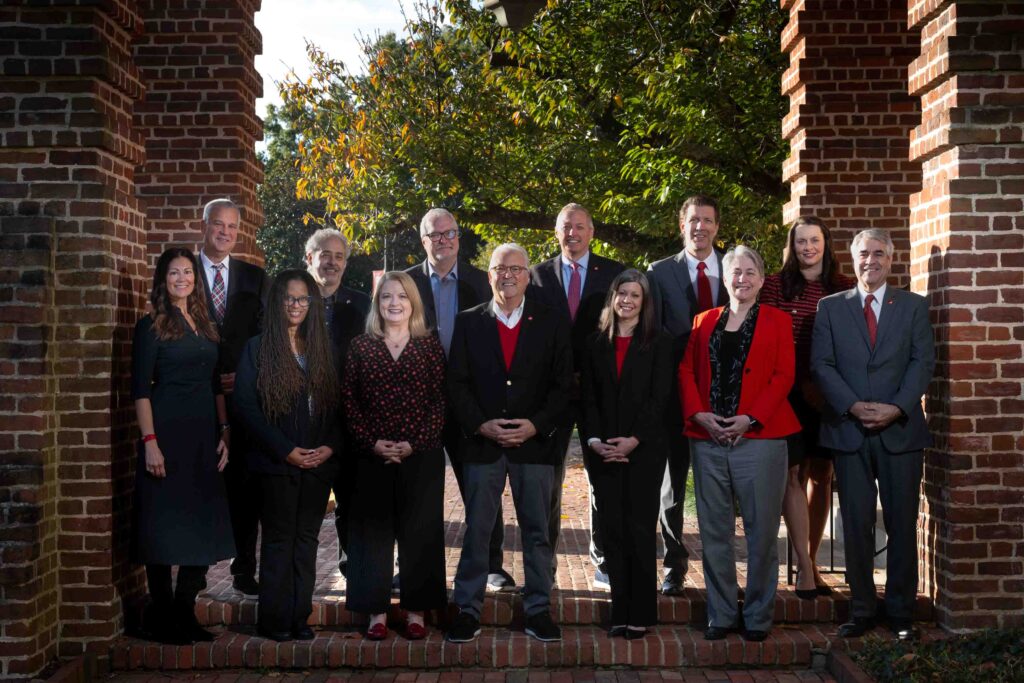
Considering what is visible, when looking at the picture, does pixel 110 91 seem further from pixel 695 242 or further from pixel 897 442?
pixel 897 442

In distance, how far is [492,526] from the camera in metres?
5.86

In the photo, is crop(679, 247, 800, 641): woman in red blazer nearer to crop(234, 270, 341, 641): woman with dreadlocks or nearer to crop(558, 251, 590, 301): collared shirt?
crop(558, 251, 590, 301): collared shirt

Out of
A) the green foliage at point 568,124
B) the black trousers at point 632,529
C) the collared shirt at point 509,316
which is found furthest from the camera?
the green foliage at point 568,124

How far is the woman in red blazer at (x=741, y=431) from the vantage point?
5.72m

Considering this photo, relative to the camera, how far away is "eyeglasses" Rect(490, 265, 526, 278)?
5.80 meters

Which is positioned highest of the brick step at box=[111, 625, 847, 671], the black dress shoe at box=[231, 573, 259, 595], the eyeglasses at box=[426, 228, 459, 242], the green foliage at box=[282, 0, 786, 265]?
the green foliage at box=[282, 0, 786, 265]

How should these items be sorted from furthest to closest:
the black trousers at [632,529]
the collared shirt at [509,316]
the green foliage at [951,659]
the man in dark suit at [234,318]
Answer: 1. the man in dark suit at [234,318]
2. the collared shirt at [509,316]
3. the black trousers at [632,529]
4. the green foliage at [951,659]

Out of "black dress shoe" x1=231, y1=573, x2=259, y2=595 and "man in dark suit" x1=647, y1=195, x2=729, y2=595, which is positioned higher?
"man in dark suit" x1=647, y1=195, x2=729, y2=595

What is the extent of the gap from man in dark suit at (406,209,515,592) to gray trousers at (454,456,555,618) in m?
0.36

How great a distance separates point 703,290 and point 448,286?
154 cm

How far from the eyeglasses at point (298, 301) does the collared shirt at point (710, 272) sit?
2260 millimetres

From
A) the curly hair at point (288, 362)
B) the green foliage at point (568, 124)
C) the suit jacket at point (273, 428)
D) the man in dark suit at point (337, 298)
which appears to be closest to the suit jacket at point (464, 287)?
the man in dark suit at point (337, 298)

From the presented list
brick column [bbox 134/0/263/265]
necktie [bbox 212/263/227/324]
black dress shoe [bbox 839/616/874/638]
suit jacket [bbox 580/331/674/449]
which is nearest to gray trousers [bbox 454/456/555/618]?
suit jacket [bbox 580/331/674/449]

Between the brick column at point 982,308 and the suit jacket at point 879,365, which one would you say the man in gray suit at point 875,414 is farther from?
the brick column at point 982,308
